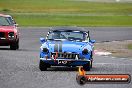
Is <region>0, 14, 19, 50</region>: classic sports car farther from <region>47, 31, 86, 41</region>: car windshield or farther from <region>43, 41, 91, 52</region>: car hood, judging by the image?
<region>43, 41, 91, 52</region>: car hood

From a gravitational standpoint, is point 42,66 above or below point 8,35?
below

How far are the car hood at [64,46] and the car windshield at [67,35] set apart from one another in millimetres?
779

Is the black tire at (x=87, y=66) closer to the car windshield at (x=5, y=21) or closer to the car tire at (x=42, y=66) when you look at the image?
the car tire at (x=42, y=66)

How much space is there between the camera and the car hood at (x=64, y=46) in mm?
18734

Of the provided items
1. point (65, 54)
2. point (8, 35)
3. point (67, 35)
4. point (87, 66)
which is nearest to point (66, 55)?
point (65, 54)

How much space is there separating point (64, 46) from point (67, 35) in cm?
166

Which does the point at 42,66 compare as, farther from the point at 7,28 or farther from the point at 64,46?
the point at 7,28

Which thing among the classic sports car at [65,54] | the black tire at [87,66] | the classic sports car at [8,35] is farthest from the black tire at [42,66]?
the classic sports car at [8,35]

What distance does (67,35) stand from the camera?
20.5 m

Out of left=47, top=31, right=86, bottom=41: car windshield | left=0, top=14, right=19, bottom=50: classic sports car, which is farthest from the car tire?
left=0, top=14, right=19, bottom=50: classic sports car

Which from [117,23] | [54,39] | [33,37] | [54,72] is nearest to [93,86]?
[54,72]

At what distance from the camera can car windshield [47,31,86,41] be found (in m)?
20.4

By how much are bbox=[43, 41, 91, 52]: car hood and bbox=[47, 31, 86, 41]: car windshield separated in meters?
0.78

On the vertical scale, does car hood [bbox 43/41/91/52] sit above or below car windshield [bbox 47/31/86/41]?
below
